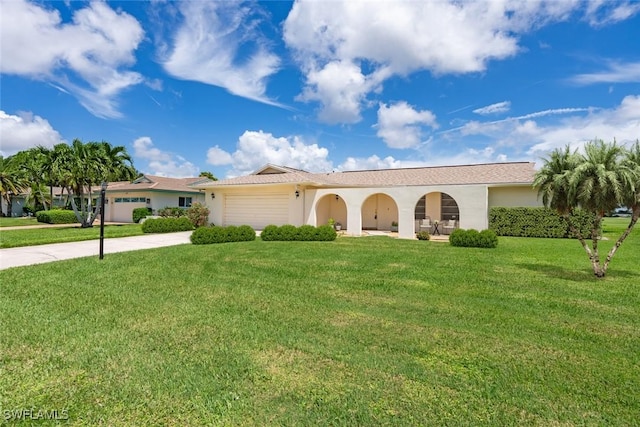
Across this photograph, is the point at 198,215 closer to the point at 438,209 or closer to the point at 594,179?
the point at 438,209

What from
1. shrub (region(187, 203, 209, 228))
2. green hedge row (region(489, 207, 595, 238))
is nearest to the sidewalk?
shrub (region(187, 203, 209, 228))

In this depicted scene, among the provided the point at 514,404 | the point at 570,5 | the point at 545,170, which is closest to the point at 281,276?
the point at 514,404

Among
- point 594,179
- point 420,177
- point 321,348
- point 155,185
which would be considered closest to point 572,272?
point 594,179

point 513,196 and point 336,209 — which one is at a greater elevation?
point 513,196

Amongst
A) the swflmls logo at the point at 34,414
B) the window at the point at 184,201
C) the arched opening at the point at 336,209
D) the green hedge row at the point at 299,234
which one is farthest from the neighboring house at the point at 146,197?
the swflmls logo at the point at 34,414

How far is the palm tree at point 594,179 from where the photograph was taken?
6.69 meters

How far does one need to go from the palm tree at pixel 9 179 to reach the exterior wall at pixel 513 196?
133ft

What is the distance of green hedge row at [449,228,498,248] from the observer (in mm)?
12039

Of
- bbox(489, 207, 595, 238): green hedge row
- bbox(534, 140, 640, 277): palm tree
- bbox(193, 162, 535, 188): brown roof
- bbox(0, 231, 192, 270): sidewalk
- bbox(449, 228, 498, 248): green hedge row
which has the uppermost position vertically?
bbox(193, 162, 535, 188): brown roof

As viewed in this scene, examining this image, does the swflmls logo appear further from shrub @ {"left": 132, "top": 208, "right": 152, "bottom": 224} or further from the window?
the window

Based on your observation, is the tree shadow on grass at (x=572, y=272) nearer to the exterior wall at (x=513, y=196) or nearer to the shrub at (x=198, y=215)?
the exterior wall at (x=513, y=196)

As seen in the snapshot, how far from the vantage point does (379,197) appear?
21594mm

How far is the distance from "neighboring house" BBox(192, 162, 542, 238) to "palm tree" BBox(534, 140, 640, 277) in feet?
25.8

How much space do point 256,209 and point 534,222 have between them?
15.6 meters
